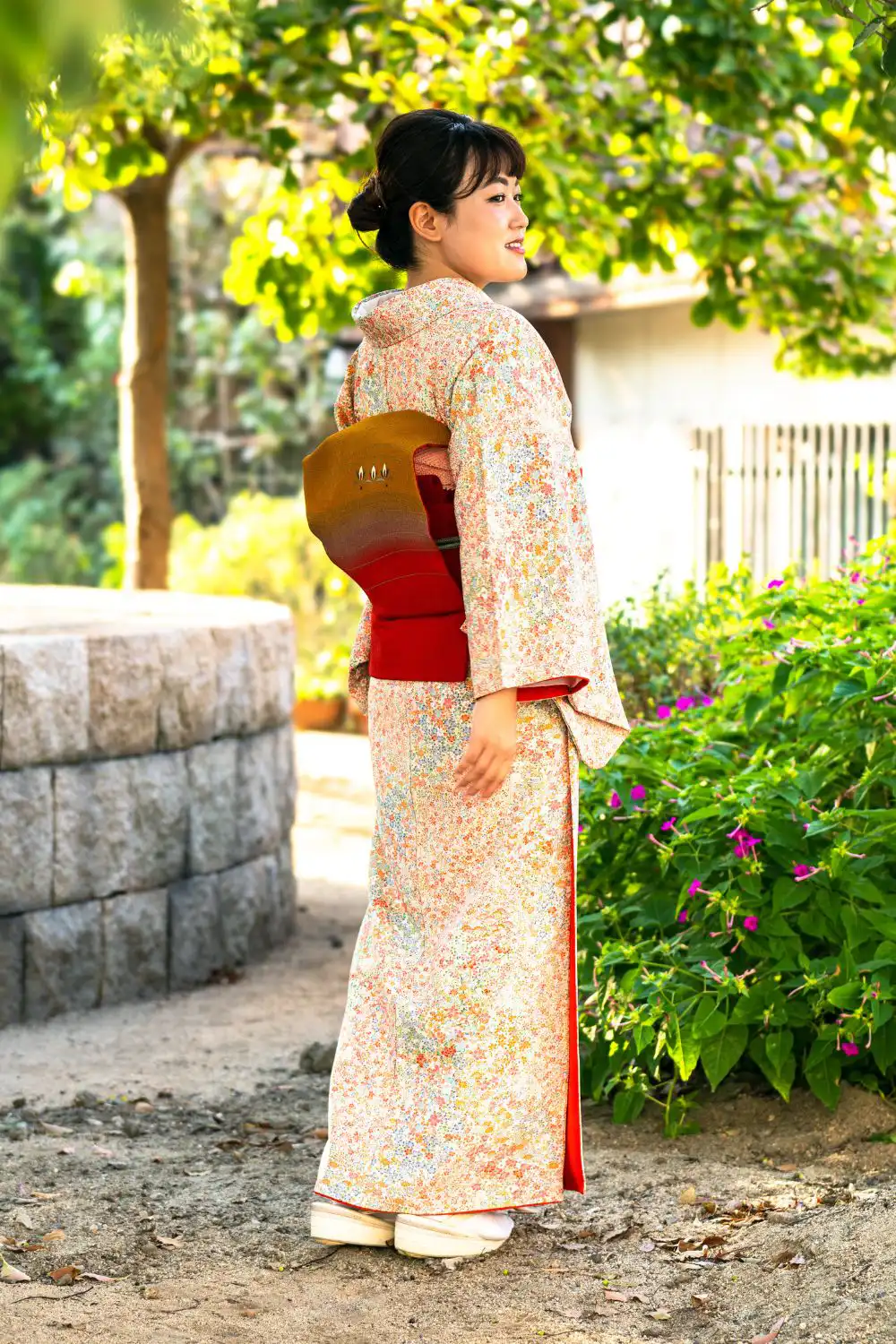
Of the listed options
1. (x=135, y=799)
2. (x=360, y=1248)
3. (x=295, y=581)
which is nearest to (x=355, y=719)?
(x=295, y=581)

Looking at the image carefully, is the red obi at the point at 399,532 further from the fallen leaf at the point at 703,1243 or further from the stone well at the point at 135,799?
the stone well at the point at 135,799

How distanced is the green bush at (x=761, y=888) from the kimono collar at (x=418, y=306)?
106cm

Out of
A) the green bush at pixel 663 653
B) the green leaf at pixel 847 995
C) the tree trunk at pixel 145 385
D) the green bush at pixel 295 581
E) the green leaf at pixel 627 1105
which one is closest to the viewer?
the green leaf at pixel 847 995

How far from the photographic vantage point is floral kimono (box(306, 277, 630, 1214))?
7.82 ft

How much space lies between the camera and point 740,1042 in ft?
9.61

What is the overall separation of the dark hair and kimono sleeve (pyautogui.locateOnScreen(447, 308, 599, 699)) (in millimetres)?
243

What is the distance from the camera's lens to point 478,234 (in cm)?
248

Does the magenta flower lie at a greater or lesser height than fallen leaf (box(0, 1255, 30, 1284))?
greater

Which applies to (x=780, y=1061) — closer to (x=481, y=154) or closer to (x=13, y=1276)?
(x=13, y=1276)

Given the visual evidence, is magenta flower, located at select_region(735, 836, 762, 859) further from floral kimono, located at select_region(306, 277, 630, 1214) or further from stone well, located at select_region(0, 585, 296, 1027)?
stone well, located at select_region(0, 585, 296, 1027)

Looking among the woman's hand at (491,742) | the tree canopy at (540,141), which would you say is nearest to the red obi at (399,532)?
the woman's hand at (491,742)

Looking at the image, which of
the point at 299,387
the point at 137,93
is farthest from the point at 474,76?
the point at 299,387

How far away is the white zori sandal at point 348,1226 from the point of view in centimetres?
256

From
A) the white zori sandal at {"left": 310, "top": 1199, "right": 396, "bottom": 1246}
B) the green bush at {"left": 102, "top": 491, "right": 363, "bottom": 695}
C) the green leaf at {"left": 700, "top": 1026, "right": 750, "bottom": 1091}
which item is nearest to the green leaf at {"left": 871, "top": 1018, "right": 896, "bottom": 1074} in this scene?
the green leaf at {"left": 700, "top": 1026, "right": 750, "bottom": 1091}
